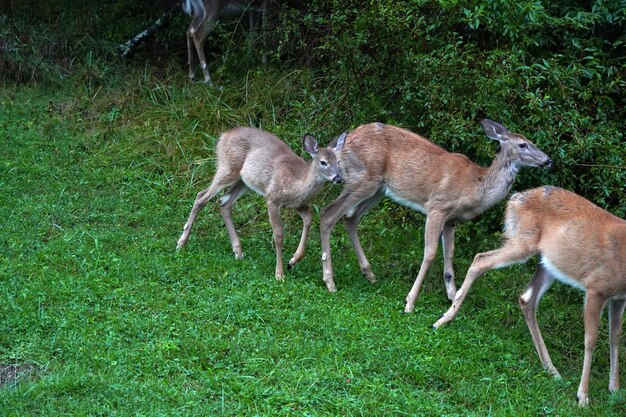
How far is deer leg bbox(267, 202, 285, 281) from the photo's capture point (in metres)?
8.45

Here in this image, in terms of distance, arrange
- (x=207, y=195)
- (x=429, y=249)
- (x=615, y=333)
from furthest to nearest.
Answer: (x=207, y=195) → (x=429, y=249) → (x=615, y=333)

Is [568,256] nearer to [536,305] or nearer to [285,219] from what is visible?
[536,305]

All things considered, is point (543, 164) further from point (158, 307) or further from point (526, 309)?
point (158, 307)

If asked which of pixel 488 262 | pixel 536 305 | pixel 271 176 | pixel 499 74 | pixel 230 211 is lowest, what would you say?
pixel 230 211

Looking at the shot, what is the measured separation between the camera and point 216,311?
7.54 meters

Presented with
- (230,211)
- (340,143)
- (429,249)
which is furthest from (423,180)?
(230,211)

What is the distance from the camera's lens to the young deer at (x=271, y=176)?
28.5 ft

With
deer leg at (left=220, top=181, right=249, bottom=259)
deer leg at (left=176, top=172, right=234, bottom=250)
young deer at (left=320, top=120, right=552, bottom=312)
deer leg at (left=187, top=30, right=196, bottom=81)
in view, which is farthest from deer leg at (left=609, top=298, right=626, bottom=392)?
deer leg at (left=187, top=30, right=196, bottom=81)

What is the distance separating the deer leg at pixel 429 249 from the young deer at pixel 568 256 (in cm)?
43

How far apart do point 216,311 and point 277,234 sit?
1.35 metres

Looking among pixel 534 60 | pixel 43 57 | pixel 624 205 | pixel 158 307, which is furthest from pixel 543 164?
pixel 43 57

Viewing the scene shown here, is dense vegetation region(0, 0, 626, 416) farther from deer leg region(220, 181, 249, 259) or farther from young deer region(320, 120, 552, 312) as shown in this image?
young deer region(320, 120, 552, 312)

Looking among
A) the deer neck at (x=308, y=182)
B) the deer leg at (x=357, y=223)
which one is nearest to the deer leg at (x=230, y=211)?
the deer neck at (x=308, y=182)

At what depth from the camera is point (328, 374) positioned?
6648 millimetres
